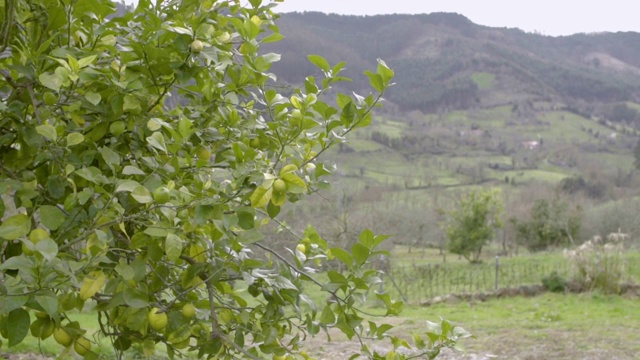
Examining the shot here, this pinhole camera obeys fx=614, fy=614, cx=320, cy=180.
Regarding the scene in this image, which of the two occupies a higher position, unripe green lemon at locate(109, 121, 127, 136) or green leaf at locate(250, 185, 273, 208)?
unripe green lemon at locate(109, 121, 127, 136)

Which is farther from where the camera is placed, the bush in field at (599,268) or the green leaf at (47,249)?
the bush in field at (599,268)

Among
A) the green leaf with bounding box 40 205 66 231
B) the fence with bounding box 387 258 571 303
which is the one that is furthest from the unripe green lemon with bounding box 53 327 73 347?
the fence with bounding box 387 258 571 303

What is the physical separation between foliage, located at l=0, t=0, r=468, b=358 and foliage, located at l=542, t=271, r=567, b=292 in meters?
13.0

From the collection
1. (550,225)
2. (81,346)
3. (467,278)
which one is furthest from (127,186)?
(550,225)

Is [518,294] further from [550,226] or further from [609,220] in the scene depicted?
[609,220]

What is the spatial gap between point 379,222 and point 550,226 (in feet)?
29.1

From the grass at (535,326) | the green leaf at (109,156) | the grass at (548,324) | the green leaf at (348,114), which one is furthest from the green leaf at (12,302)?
the grass at (548,324)

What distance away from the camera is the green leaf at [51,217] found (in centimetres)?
137

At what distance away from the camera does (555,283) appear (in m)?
13.8

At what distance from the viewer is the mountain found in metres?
119

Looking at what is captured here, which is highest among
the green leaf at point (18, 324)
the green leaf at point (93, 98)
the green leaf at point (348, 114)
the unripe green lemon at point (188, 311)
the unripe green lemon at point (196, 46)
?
the unripe green lemon at point (196, 46)

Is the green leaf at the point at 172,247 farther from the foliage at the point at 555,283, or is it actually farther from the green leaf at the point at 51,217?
the foliage at the point at 555,283

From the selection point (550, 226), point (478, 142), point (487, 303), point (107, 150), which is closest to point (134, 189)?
point (107, 150)

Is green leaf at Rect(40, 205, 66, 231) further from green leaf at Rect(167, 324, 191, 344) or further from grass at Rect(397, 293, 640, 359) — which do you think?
grass at Rect(397, 293, 640, 359)
